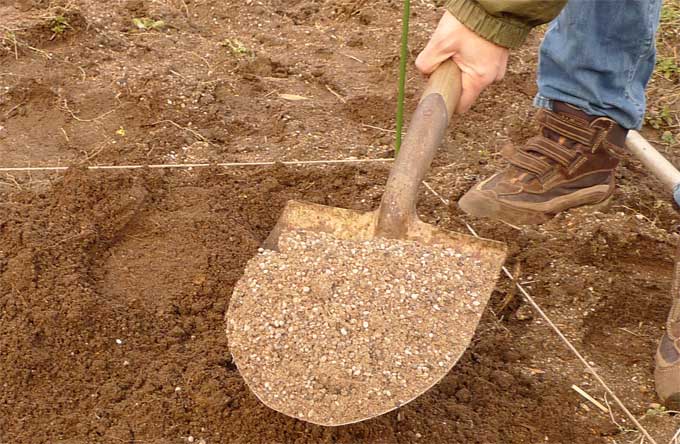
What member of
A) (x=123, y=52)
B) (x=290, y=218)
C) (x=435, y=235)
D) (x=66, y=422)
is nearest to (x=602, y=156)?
(x=435, y=235)

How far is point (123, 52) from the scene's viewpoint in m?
3.59

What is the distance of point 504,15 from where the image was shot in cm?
179

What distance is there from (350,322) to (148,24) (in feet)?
8.76

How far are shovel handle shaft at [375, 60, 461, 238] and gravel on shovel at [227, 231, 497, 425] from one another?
9cm

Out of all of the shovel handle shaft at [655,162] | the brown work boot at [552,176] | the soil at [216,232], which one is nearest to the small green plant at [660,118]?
the soil at [216,232]

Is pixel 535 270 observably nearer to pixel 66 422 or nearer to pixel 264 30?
pixel 66 422

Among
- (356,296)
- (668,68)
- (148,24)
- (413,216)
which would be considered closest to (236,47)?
(148,24)

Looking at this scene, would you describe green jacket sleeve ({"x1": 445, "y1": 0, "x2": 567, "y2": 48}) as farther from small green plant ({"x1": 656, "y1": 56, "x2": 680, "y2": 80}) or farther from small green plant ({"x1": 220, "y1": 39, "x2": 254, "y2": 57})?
small green plant ({"x1": 656, "y1": 56, "x2": 680, "y2": 80})

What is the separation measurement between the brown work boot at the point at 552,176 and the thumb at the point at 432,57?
2.47 feet

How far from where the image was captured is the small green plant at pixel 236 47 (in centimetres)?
367

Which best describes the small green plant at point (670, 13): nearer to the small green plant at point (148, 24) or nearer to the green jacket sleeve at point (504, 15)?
the green jacket sleeve at point (504, 15)

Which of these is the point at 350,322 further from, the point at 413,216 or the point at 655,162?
the point at 655,162

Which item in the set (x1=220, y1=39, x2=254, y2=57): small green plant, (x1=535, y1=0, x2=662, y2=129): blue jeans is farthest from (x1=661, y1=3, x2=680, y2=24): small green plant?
(x1=220, y1=39, x2=254, y2=57): small green plant

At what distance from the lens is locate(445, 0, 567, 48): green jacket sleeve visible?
68.9 inches
